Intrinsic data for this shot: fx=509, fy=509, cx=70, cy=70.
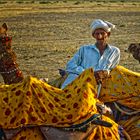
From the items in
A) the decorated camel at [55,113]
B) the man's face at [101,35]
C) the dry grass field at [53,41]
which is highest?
the man's face at [101,35]

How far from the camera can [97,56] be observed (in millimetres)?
7020

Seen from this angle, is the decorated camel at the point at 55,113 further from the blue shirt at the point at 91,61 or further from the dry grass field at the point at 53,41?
the dry grass field at the point at 53,41

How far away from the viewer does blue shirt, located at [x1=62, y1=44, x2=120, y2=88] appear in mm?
6934

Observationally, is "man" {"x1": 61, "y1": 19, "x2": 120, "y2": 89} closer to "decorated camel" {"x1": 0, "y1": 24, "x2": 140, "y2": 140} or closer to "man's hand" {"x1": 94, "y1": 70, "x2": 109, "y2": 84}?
"man's hand" {"x1": 94, "y1": 70, "x2": 109, "y2": 84}

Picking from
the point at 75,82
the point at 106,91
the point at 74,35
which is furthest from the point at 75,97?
the point at 74,35

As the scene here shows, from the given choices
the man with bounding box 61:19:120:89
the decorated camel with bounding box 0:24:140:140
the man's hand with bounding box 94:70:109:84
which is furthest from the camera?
the man with bounding box 61:19:120:89

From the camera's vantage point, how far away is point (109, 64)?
6.98 metres

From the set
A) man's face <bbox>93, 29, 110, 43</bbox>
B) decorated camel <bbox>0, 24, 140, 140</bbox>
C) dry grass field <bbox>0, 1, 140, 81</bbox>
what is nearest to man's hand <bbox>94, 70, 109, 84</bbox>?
decorated camel <bbox>0, 24, 140, 140</bbox>

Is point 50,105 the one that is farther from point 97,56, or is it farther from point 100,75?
point 97,56

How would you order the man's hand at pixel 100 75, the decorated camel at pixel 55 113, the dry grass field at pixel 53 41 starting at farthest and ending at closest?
the dry grass field at pixel 53 41
the man's hand at pixel 100 75
the decorated camel at pixel 55 113

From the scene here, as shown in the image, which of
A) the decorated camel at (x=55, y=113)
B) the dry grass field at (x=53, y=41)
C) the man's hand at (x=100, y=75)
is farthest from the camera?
the dry grass field at (x=53, y=41)

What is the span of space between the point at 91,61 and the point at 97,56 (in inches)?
4.3

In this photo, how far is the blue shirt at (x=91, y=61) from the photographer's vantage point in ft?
22.7

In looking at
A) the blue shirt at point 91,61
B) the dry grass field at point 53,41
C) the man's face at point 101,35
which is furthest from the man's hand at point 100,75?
the dry grass field at point 53,41
